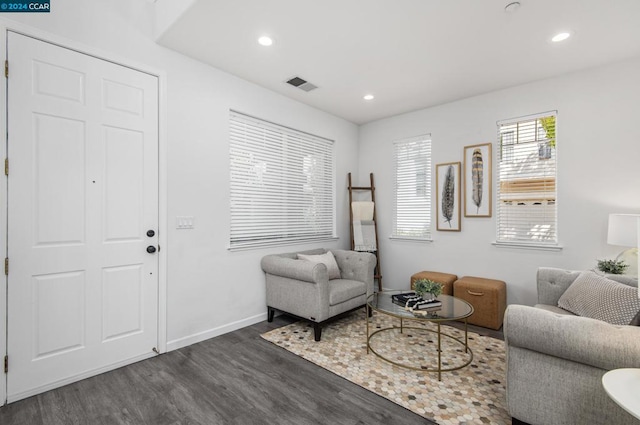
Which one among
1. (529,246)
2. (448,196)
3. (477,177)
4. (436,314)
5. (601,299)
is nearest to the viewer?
(601,299)

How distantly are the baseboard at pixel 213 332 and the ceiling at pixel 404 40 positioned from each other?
2.76 metres

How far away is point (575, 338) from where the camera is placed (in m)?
1.48

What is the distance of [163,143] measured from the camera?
280cm

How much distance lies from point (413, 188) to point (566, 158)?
1805mm

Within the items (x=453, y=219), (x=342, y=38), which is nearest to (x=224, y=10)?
(x=342, y=38)

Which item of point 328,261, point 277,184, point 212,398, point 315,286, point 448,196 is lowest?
point 212,398

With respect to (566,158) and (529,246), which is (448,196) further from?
(566,158)

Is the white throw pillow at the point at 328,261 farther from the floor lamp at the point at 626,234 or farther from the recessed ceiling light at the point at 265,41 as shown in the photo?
the floor lamp at the point at 626,234

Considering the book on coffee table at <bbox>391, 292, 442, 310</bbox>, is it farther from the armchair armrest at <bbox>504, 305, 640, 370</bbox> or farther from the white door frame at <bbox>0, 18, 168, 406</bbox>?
the white door frame at <bbox>0, 18, 168, 406</bbox>

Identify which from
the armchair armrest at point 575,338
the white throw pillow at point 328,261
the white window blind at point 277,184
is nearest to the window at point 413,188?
the white window blind at point 277,184

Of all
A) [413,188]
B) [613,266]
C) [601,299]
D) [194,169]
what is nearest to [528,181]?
[613,266]

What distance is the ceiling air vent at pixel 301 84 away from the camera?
3.50m

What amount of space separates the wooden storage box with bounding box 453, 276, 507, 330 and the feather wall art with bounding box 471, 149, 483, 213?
98 centimetres

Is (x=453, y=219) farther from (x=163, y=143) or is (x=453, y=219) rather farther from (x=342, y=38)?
(x=163, y=143)
